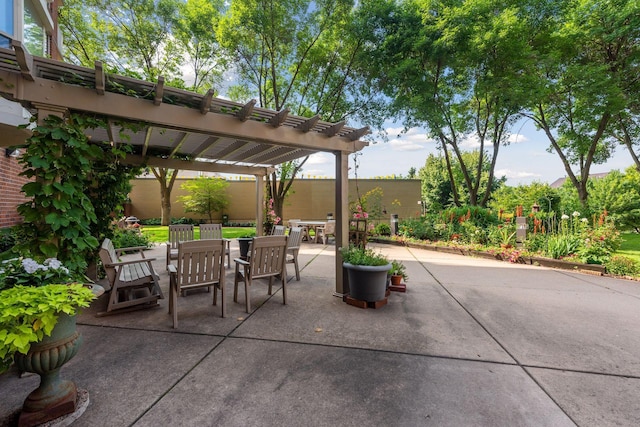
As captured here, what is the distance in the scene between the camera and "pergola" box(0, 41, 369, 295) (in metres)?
2.28

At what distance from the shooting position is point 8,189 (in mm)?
4754

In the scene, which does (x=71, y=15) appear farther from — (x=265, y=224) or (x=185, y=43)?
(x=265, y=224)

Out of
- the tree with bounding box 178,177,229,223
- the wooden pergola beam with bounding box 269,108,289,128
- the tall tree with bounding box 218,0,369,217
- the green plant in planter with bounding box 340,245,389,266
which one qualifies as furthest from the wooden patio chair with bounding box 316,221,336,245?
the tree with bounding box 178,177,229,223

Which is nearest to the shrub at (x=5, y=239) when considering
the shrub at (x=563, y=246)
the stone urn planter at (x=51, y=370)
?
the stone urn planter at (x=51, y=370)

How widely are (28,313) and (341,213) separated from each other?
3.20m

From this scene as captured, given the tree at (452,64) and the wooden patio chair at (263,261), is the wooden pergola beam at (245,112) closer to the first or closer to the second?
the wooden patio chair at (263,261)

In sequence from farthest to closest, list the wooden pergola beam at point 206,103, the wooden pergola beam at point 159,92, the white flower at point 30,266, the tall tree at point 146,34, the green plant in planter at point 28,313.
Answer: the tall tree at point 146,34
the wooden pergola beam at point 206,103
the wooden pergola beam at point 159,92
the white flower at point 30,266
the green plant in planter at point 28,313

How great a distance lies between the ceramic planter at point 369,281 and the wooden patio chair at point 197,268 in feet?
5.28

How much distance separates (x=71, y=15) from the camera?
31.6 ft

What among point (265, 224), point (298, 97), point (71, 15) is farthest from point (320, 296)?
point (71, 15)

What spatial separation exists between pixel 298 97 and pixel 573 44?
9.32 metres

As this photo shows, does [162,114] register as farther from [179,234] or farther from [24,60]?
[179,234]

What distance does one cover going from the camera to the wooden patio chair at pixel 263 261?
3.38m

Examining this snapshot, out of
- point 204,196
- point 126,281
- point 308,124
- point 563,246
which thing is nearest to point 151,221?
point 204,196
